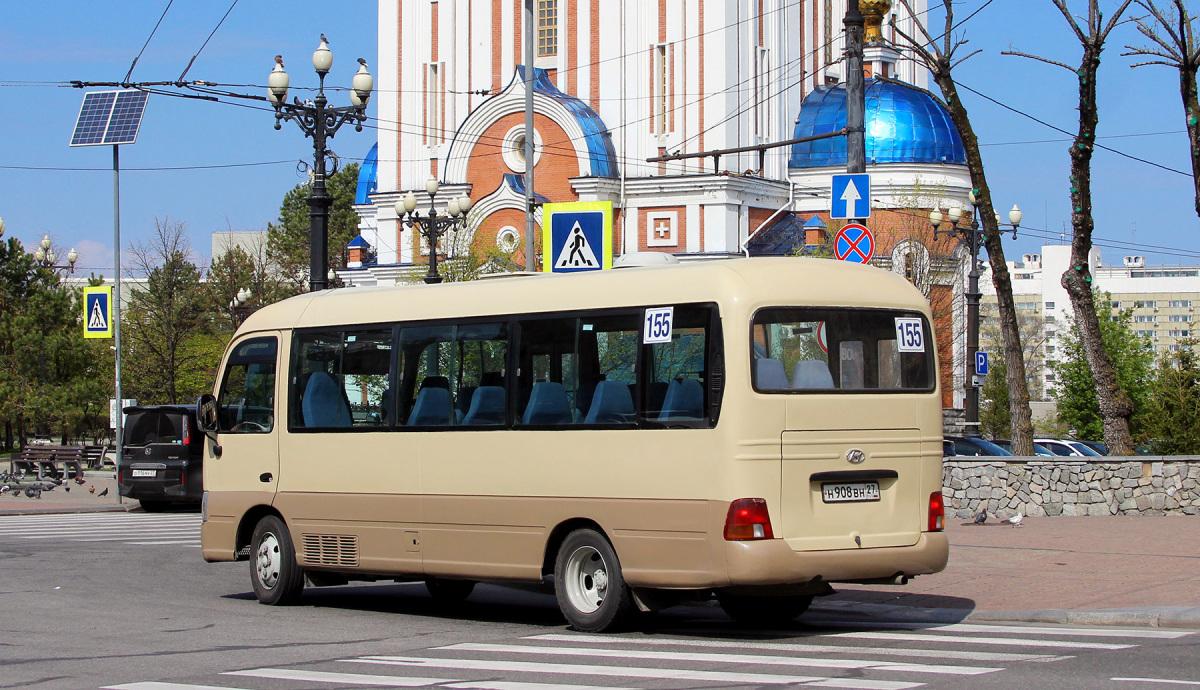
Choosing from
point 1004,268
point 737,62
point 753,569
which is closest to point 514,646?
point 753,569

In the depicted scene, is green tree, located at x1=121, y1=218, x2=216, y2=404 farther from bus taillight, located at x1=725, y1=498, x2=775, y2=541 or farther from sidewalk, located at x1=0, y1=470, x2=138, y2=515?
bus taillight, located at x1=725, y1=498, x2=775, y2=541

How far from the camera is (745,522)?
32.3ft

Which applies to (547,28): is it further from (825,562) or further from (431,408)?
(825,562)

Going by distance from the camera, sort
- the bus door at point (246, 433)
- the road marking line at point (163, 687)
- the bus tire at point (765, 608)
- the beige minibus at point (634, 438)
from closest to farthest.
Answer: the road marking line at point (163, 687), the beige minibus at point (634, 438), the bus tire at point (765, 608), the bus door at point (246, 433)

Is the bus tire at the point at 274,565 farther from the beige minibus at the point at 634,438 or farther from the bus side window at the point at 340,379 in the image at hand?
the bus side window at the point at 340,379

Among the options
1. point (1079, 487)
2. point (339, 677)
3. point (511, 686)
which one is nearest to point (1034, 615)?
point (511, 686)

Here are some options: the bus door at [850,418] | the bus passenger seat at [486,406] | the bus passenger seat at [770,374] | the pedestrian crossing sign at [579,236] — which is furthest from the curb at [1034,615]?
the pedestrian crossing sign at [579,236]

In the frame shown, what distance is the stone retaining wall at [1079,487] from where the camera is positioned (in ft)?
67.0

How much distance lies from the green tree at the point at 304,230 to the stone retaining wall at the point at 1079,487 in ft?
211

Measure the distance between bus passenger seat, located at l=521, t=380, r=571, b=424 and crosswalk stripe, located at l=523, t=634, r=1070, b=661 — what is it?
1.60 m

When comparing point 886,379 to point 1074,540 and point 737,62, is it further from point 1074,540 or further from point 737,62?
point 737,62

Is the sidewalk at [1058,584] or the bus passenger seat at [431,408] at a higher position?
the bus passenger seat at [431,408]

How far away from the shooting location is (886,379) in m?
10.6

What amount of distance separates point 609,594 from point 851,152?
Answer: 9.08 meters
